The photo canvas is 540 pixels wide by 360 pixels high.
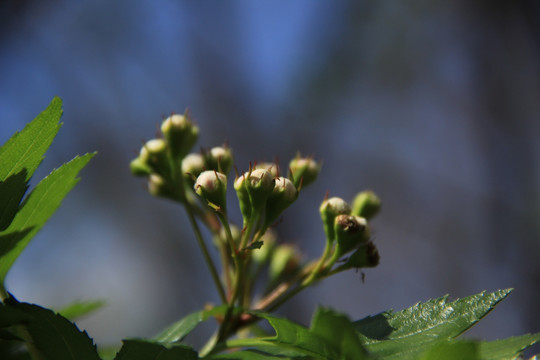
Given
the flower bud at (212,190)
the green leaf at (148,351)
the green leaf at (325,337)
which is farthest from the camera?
the flower bud at (212,190)

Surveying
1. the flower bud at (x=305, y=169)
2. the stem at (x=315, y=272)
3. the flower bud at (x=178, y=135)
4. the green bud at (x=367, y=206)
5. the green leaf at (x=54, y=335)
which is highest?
the flower bud at (x=178, y=135)

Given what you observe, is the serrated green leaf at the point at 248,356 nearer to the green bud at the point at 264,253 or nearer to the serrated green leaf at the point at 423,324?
the serrated green leaf at the point at 423,324

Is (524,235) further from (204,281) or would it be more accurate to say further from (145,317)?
(145,317)

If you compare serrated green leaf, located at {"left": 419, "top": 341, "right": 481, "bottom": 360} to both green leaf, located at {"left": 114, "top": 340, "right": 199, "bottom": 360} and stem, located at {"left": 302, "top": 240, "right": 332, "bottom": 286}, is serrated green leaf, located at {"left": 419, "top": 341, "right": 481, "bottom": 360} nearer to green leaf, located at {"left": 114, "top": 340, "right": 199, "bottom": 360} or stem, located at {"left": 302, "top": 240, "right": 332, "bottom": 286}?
green leaf, located at {"left": 114, "top": 340, "right": 199, "bottom": 360}

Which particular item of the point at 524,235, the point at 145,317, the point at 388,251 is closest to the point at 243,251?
the point at 524,235

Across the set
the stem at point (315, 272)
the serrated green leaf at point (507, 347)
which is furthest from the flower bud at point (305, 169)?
the serrated green leaf at point (507, 347)

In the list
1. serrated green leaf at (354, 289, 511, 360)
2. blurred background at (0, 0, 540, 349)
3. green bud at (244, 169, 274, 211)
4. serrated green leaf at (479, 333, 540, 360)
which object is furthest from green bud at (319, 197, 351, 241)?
blurred background at (0, 0, 540, 349)

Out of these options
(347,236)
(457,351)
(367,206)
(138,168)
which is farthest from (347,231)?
(138,168)
